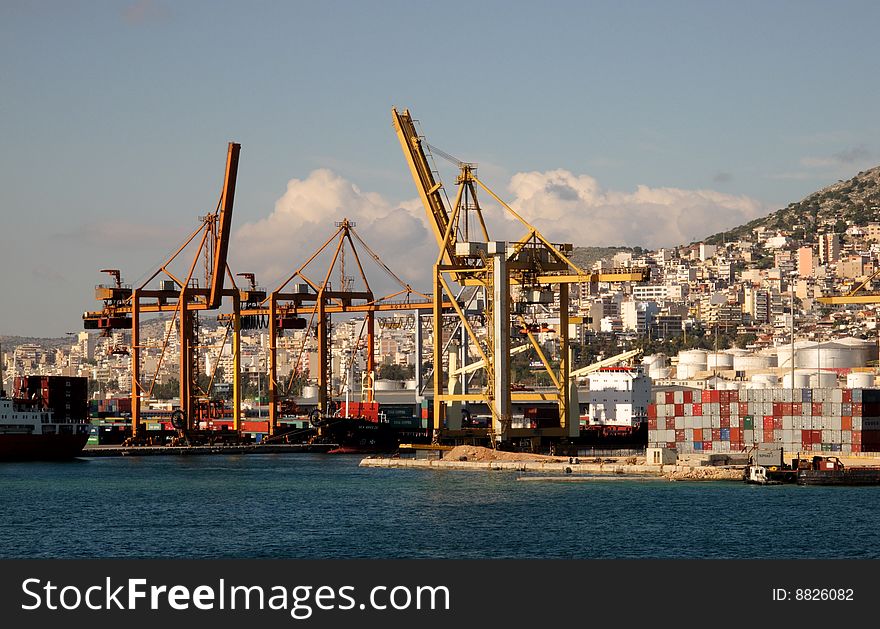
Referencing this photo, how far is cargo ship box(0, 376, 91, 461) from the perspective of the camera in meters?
90.2

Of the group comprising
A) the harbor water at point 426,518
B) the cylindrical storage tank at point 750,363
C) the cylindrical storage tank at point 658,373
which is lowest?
the harbor water at point 426,518

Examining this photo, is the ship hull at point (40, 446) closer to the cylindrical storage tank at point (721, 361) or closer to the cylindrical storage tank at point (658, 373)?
the cylindrical storage tank at point (658, 373)

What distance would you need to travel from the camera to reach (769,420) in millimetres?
73812

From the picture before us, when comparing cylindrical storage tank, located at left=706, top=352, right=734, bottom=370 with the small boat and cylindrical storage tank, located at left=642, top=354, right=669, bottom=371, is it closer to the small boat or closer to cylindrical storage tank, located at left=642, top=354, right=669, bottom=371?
cylindrical storage tank, located at left=642, top=354, right=669, bottom=371

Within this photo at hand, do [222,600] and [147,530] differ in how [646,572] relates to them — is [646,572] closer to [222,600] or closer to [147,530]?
[222,600]

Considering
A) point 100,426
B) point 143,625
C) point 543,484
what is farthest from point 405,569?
point 100,426

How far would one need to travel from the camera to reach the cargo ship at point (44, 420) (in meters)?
90.2

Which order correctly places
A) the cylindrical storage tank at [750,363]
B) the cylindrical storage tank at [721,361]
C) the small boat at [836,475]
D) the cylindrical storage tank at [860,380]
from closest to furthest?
the small boat at [836,475]
the cylindrical storage tank at [860,380]
the cylindrical storage tank at [750,363]
the cylindrical storage tank at [721,361]

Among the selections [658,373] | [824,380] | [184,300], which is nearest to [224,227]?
[184,300]

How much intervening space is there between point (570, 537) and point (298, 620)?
61.4ft

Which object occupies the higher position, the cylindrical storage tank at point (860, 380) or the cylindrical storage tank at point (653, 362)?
the cylindrical storage tank at point (653, 362)

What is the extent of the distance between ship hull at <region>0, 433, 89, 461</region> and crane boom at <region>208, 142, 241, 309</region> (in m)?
13.8

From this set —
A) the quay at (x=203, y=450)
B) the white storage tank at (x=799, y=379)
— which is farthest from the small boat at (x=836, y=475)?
the white storage tank at (x=799, y=379)

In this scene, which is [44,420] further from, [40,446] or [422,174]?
[422,174]
